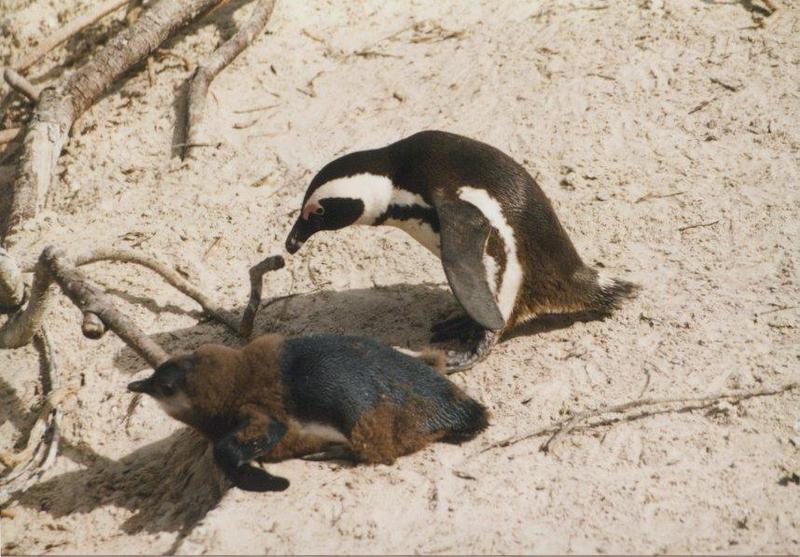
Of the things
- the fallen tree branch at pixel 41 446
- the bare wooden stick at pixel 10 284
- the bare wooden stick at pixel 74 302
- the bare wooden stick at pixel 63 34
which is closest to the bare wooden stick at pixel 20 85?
the bare wooden stick at pixel 63 34

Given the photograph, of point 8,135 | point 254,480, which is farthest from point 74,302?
point 8,135

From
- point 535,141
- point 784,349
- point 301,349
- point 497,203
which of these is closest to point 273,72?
point 535,141

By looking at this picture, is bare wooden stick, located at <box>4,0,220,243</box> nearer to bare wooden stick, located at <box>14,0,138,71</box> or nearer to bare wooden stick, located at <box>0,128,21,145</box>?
bare wooden stick, located at <box>14,0,138,71</box>

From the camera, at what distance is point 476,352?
4.52m

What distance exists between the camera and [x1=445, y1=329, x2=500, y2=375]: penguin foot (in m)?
4.48

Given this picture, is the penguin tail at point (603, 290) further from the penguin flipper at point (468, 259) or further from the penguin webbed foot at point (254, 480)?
the penguin webbed foot at point (254, 480)

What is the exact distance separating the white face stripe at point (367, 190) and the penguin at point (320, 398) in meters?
1.16

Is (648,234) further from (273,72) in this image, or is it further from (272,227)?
(273,72)

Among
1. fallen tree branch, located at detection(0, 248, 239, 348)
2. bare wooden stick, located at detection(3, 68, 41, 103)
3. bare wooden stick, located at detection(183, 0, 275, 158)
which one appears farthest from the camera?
bare wooden stick, located at detection(3, 68, 41, 103)

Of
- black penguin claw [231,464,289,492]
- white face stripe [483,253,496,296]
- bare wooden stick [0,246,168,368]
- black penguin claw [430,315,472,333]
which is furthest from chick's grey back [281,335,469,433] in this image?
black penguin claw [430,315,472,333]

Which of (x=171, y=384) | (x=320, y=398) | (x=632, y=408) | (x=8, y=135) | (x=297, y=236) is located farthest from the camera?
(x=8, y=135)

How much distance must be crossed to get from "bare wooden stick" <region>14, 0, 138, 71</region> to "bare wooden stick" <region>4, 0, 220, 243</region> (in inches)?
8.9

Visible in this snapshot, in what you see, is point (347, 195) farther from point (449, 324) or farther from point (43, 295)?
point (43, 295)

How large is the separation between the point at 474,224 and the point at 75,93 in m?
3.81
